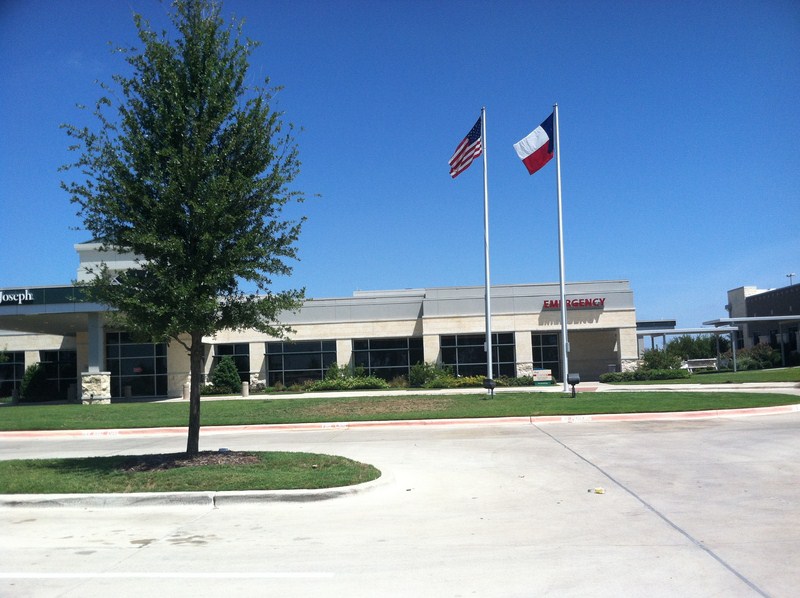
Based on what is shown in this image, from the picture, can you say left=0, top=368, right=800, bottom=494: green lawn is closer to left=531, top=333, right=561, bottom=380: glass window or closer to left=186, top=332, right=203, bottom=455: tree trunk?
left=186, top=332, right=203, bottom=455: tree trunk

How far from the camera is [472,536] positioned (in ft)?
25.3

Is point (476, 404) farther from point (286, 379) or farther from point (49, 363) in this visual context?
point (49, 363)

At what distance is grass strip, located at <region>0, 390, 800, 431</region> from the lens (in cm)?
2116

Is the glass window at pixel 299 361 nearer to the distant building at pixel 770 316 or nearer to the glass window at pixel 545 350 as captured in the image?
the glass window at pixel 545 350

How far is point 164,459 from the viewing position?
40.5 feet

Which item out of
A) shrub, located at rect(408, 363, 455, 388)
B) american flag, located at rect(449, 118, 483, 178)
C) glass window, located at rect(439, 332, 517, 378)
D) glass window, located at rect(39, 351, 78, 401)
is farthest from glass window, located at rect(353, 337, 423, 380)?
glass window, located at rect(39, 351, 78, 401)

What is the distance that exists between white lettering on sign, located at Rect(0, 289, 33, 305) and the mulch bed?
21861mm

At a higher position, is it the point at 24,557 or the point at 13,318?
the point at 13,318

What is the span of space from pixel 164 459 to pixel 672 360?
113 feet

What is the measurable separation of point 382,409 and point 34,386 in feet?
87.4

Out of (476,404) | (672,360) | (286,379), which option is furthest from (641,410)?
(286,379)

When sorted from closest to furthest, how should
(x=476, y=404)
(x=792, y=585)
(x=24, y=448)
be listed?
(x=792, y=585), (x=24, y=448), (x=476, y=404)

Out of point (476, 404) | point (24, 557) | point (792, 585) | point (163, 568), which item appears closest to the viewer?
point (792, 585)

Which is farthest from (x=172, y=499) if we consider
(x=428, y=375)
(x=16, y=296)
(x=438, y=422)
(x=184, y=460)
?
(x=428, y=375)
